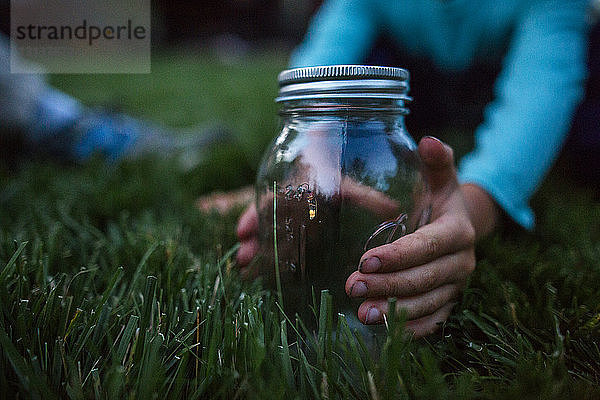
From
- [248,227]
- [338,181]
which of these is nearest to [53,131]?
[248,227]

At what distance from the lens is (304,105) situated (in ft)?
1.85

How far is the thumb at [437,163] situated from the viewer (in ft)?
1.86

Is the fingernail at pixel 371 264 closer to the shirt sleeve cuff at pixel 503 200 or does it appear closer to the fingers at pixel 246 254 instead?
the fingers at pixel 246 254

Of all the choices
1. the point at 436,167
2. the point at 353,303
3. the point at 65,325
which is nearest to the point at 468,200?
the point at 436,167

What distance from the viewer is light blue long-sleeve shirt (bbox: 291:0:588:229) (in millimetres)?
815

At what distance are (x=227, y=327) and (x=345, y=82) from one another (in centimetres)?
27

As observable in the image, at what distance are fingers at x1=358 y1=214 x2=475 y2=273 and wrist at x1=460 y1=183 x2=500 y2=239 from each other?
0.17m

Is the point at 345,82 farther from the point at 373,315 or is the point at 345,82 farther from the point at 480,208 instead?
the point at 480,208

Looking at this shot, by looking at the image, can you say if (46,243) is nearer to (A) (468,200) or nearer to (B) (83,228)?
(B) (83,228)

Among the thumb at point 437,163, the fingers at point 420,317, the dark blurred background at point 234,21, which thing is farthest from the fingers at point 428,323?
the dark blurred background at point 234,21

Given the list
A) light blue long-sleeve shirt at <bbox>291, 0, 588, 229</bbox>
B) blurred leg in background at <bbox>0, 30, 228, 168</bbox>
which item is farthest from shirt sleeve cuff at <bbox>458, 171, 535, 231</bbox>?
blurred leg in background at <bbox>0, 30, 228, 168</bbox>

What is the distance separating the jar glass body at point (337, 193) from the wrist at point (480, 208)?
193mm

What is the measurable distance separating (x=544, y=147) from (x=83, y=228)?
77 cm

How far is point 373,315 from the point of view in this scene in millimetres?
480
